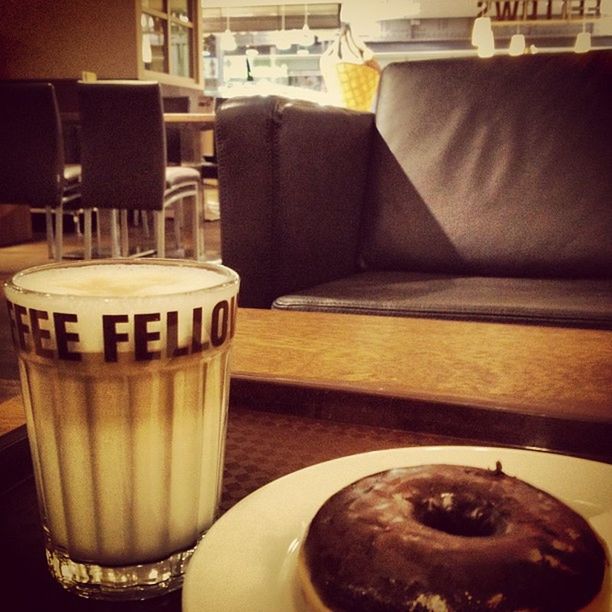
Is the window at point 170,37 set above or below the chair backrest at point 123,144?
above

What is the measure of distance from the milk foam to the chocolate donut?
0.51ft

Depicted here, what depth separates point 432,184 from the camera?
1.88 metres

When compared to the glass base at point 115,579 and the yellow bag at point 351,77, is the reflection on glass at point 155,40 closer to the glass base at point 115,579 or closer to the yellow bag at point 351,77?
the yellow bag at point 351,77

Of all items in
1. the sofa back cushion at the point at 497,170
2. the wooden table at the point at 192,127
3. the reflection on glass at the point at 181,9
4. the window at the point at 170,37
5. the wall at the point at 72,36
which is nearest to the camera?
the sofa back cushion at the point at 497,170

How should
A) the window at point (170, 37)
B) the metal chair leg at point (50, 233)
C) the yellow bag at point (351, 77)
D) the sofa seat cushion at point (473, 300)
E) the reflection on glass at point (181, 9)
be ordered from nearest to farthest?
the sofa seat cushion at point (473, 300) → the yellow bag at point (351, 77) → the metal chair leg at point (50, 233) → the window at point (170, 37) → the reflection on glass at point (181, 9)

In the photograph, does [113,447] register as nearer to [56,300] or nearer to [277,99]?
[56,300]

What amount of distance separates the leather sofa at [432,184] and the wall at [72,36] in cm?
655

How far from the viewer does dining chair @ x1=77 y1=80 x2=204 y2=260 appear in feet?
13.0

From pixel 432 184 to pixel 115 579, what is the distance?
163cm

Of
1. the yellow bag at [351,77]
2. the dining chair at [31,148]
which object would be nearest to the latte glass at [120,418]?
the yellow bag at [351,77]

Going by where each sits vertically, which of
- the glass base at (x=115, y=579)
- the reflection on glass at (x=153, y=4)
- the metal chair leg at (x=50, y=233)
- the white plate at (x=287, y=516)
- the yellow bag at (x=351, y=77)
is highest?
the reflection on glass at (x=153, y=4)

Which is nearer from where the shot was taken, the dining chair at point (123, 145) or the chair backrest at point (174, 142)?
the dining chair at point (123, 145)

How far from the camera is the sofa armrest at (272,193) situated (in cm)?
155

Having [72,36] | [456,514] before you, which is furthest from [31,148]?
[456,514]
